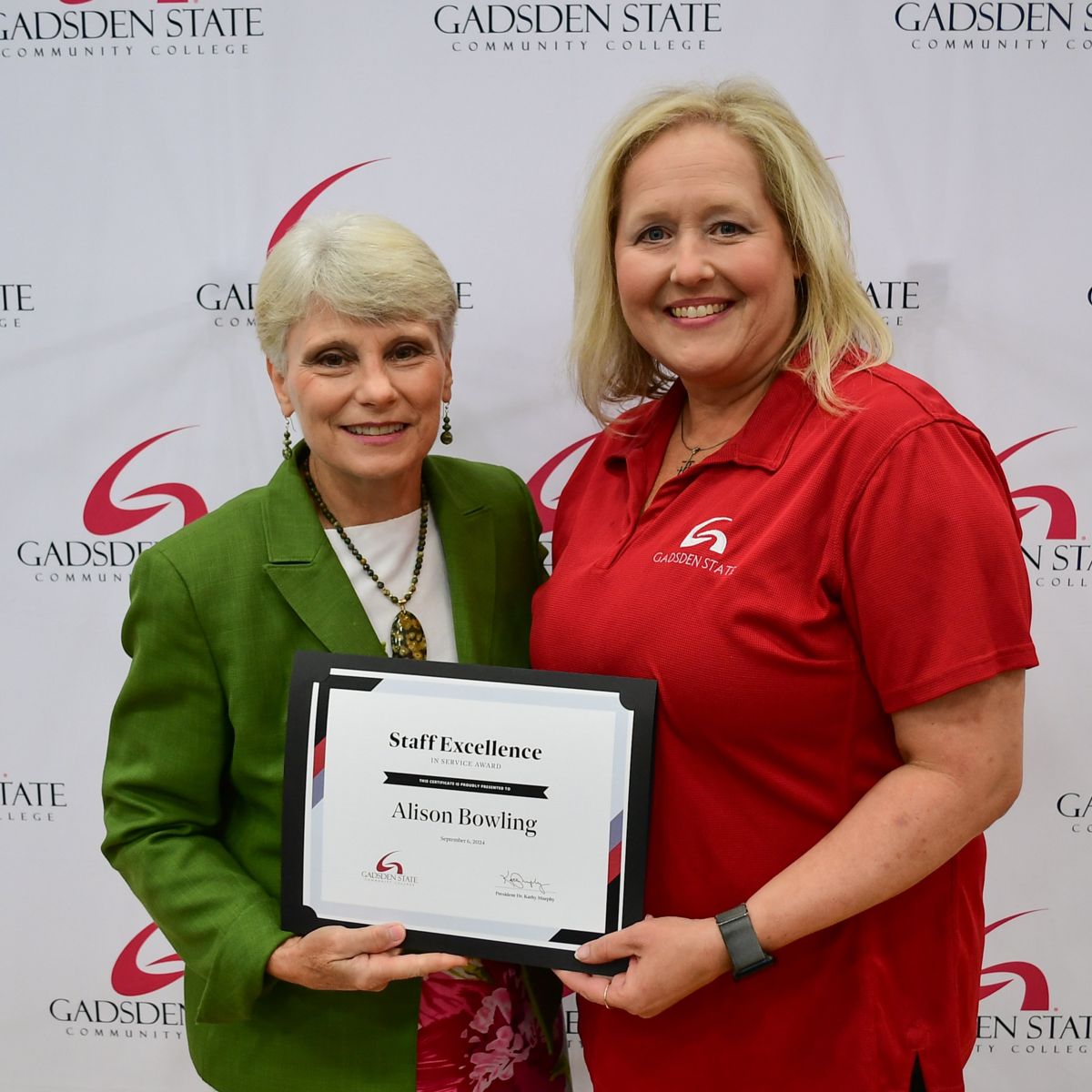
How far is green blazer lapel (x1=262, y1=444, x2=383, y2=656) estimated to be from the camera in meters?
1.39

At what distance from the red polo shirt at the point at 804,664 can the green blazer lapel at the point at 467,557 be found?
12 cm

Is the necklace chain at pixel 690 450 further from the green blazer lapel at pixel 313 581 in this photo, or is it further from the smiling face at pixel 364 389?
the green blazer lapel at pixel 313 581

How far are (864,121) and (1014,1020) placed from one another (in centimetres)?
197

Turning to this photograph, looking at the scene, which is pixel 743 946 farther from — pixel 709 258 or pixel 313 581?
pixel 709 258

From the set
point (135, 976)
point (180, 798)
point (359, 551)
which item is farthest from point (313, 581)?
point (135, 976)

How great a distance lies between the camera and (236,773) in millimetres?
1435

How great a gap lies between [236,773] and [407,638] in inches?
11.8

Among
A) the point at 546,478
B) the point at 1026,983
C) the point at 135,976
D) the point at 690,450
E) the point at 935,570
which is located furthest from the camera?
the point at 135,976

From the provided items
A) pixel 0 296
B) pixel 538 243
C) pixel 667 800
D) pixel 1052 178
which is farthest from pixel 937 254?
pixel 0 296

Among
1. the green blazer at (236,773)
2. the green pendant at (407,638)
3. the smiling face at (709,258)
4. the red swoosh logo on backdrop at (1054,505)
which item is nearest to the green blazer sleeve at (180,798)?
the green blazer at (236,773)

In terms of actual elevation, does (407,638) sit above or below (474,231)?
below

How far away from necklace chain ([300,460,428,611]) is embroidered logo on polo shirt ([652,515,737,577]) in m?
0.38

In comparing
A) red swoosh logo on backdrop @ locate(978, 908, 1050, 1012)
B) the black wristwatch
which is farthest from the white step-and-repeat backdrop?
the black wristwatch

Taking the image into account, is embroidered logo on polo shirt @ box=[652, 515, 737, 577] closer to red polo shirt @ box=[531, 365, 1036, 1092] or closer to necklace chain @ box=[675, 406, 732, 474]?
red polo shirt @ box=[531, 365, 1036, 1092]
